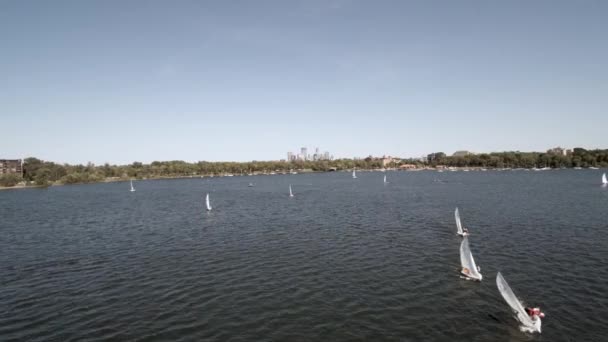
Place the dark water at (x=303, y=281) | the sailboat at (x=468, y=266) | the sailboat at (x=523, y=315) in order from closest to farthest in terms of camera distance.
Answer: the sailboat at (x=523, y=315), the dark water at (x=303, y=281), the sailboat at (x=468, y=266)

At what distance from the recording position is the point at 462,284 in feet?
98.3

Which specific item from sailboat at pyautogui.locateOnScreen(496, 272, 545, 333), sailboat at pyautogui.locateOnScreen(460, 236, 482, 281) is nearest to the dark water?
sailboat at pyautogui.locateOnScreen(496, 272, 545, 333)

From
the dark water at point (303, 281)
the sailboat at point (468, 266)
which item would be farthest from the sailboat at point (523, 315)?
the sailboat at point (468, 266)

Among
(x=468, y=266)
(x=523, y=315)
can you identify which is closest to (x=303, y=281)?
(x=468, y=266)

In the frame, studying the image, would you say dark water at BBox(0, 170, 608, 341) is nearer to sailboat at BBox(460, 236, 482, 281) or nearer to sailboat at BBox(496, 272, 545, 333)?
sailboat at BBox(496, 272, 545, 333)

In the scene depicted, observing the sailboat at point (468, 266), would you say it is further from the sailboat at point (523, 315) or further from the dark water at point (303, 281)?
the sailboat at point (523, 315)

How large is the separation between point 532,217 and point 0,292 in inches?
2866

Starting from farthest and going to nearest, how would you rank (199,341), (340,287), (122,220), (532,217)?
1. (122,220)
2. (532,217)
3. (340,287)
4. (199,341)

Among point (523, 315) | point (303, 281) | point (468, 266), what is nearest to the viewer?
point (523, 315)

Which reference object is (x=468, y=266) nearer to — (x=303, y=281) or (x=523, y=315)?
(x=523, y=315)

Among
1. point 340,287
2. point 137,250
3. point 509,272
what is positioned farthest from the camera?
point 137,250

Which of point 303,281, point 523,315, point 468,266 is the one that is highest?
point 468,266

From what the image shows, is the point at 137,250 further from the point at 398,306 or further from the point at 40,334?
the point at 398,306

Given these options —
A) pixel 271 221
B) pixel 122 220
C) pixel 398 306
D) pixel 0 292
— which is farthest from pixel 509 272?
pixel 122 220
